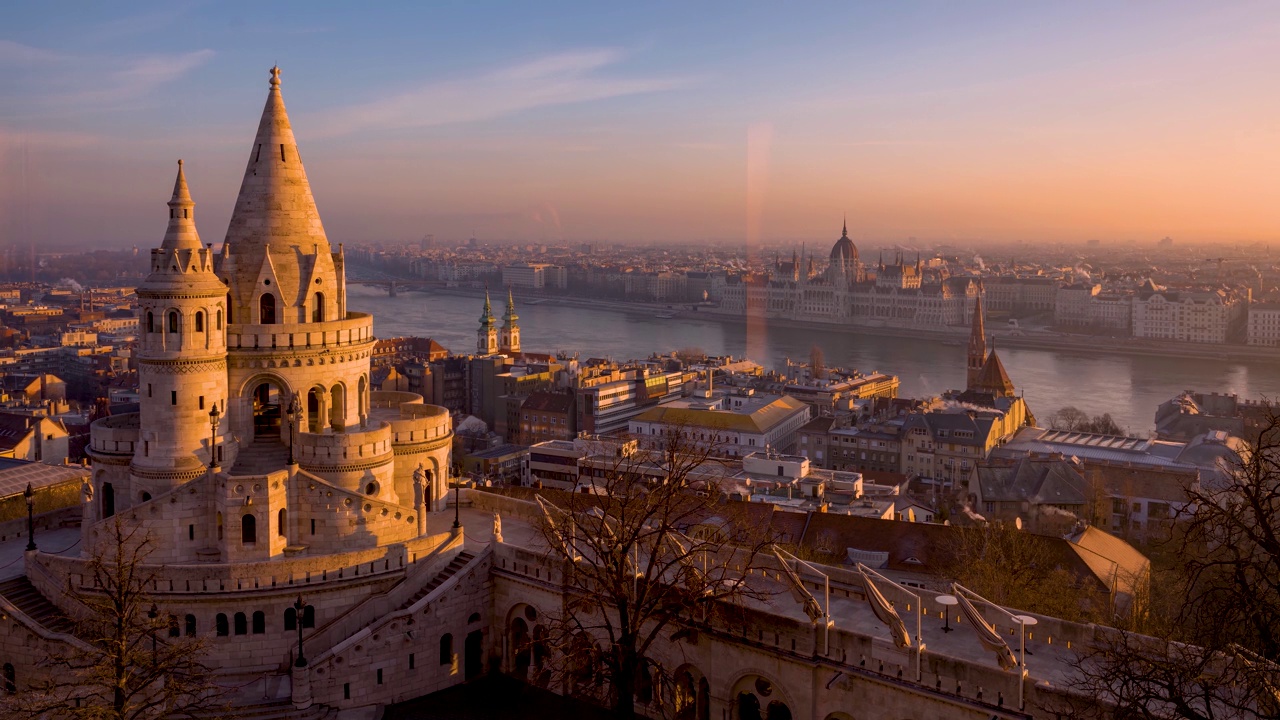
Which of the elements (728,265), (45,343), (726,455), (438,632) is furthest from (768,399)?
(728,265)

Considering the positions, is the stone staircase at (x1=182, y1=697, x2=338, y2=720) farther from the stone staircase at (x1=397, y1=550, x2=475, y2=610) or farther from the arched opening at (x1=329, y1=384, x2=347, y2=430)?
the arched opening at (x1=329, y1=384, x2=347, y2=430)

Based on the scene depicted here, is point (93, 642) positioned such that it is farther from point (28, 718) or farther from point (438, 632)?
point (438, 632)

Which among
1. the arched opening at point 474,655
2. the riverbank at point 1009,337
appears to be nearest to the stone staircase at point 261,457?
the arched opening at point 474,655

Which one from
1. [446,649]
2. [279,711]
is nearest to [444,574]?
[446,649]

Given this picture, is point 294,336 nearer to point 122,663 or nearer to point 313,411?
point 313,411

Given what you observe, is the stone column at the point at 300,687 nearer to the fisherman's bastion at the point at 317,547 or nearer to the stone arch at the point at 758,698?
the fisherman's bastion at the point at 317,547

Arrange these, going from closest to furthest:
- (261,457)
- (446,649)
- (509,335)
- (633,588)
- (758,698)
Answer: (758,698), (633,588), (446,649), (261,457), (509,335)
